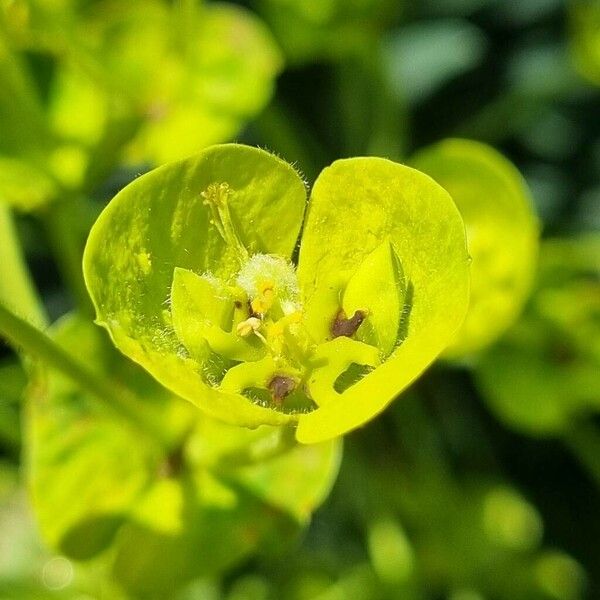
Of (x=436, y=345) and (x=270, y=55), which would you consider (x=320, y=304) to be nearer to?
(x=436, y=345)

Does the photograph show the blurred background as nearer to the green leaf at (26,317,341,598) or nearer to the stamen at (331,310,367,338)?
the green leaf at (26,317,341,598)

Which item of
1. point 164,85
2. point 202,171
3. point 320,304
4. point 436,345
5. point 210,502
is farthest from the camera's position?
point 164,85

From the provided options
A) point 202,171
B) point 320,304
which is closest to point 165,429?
point 320,304

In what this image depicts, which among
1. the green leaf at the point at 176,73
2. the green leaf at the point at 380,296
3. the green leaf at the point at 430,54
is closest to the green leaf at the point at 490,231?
the green leaf at the point at 176,73

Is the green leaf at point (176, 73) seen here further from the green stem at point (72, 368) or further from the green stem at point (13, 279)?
the green stem at point (72, 368)

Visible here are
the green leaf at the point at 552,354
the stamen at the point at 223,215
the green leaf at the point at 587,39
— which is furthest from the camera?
the green leaf at the point at 587,39

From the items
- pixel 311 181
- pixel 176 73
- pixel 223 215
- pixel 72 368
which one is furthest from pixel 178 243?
pixel 311 181

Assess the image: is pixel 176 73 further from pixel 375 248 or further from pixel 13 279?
pixel 375 248
